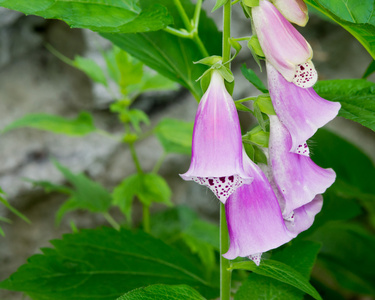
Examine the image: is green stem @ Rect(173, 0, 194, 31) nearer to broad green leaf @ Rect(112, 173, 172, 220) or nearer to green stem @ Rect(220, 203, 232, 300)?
green stem @ Rect(220, 203, 232, 300)

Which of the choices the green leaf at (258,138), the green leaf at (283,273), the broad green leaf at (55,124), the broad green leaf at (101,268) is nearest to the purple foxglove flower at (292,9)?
the green leaf at (258,138)

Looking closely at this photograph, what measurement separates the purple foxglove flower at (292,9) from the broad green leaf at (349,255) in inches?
28.2

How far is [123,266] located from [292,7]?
16.4 inches

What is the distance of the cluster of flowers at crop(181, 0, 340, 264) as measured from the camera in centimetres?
43

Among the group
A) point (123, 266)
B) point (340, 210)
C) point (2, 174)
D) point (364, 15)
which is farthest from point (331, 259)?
point (2, 174)

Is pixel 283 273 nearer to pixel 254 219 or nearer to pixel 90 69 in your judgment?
pixel 254 219

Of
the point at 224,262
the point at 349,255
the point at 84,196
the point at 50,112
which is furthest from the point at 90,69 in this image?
the point at 349,255

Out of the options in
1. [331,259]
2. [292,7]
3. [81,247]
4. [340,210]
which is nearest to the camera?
[292,7]

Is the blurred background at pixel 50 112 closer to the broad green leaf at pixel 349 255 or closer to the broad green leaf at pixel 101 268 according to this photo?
the broad green leaf at pixel 349 255

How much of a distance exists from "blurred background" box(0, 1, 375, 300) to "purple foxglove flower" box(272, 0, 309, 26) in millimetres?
898

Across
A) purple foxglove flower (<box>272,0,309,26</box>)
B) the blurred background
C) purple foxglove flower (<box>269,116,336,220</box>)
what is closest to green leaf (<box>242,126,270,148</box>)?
purple foxglove flower (<box>269,116,336,220</box>)

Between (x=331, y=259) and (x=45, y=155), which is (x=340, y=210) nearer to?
(x=331, y=259)

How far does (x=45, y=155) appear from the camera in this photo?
132cm

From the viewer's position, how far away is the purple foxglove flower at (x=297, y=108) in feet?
1.43
